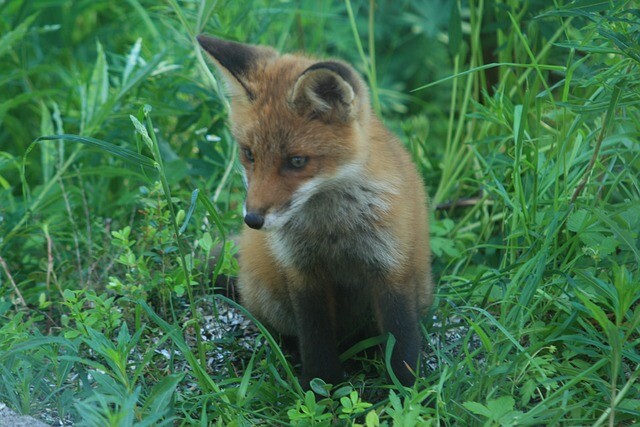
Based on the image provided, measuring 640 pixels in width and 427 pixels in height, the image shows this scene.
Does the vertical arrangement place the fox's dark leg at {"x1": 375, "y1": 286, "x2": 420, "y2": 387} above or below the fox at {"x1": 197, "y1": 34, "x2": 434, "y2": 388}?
below

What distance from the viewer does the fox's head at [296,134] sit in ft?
9.63

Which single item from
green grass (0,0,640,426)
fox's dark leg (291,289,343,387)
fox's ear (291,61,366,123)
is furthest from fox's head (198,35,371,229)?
fox's dark leg (291,289,343,387)

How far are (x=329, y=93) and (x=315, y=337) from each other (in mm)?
974

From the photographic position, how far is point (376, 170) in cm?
320

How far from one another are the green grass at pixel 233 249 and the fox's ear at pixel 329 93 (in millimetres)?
510

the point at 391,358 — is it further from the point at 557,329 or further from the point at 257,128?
the point at 257,128

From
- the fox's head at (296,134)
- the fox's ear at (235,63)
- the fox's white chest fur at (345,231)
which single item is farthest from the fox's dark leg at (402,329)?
the fox's ear at (235,63)

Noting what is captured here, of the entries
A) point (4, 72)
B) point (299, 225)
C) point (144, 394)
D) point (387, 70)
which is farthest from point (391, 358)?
point (387, 70)

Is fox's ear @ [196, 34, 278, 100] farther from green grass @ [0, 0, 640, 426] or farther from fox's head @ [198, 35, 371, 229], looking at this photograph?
green grass @ [0, 0, 640, 426]

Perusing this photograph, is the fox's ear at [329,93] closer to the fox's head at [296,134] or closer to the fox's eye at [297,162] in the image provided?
the fox's head at [296,134]

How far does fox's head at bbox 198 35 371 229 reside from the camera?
A: 9.63 feet

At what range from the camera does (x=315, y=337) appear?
3330 millimetres

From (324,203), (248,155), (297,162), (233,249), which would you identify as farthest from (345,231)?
(233,249)

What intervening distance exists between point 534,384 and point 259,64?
1.58m
